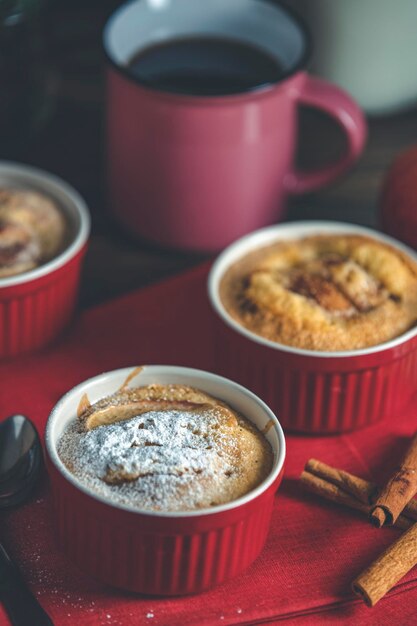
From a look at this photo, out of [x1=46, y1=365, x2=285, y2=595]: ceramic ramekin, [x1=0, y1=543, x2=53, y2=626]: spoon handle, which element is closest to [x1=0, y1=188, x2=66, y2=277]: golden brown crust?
[x1=46, y1=365, x2=285, y2=595]: ceramic ramekin

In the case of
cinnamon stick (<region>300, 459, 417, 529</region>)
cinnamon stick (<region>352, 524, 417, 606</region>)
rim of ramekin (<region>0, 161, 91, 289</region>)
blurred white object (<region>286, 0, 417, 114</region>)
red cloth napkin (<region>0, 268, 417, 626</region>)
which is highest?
blurred white object (<region>286, 0, 417, 114</region>)

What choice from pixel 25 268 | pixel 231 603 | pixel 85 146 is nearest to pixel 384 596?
pixel 231 603

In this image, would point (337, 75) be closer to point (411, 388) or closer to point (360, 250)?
point (360, 250)

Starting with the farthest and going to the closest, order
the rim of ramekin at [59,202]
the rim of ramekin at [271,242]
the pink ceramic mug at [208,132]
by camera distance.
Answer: the pink ceramic mug at [208,132] < the rim of ramekin at [59,202] < the rim of ramekin at [271,242]

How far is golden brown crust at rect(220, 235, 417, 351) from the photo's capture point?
148cm

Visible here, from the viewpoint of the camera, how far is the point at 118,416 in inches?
52.1

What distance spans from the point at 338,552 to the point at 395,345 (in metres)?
0.32

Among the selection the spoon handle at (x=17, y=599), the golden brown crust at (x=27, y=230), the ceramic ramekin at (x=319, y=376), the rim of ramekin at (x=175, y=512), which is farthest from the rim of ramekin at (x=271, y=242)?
the spoon handle at (x=17, y=599)

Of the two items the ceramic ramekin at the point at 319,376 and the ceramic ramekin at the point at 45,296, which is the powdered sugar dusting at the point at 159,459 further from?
the ceramic ramekin at the point at 45,296

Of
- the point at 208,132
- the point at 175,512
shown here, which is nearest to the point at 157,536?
the point at 175,512

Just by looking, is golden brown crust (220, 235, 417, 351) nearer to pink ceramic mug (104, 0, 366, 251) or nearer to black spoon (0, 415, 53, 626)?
pink ceramic mug (104, 0, 366, 251)

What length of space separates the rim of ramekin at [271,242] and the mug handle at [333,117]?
196mm

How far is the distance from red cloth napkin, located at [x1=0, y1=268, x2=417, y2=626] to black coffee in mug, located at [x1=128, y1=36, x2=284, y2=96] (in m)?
0.45

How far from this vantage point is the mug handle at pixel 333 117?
1.80 meters
